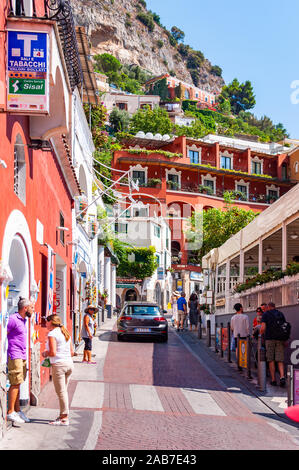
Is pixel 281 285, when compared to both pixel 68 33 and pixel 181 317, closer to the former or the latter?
pixel 68 33

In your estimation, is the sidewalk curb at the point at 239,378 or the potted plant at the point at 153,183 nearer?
the sidewalk curb at the point at 239,378

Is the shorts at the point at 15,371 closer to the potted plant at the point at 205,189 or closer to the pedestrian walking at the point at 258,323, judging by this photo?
the pedestrian walking at the point at 258,323

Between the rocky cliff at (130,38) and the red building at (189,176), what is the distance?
9108 centimetres

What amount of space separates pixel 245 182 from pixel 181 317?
4624 cm

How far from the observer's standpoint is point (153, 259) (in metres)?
57.8

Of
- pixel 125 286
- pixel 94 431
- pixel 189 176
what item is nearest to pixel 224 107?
pixel 189 176

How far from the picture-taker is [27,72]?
8.22m

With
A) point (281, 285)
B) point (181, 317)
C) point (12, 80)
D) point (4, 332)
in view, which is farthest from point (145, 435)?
point (181, 317)

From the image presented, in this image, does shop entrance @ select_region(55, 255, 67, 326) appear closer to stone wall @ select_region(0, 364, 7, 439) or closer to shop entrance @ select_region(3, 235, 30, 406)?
shop entrance @ select_region(3, 235, 30, 406)

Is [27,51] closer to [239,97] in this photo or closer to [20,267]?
[20,267]

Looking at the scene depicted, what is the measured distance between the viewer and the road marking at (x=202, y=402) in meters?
10.7

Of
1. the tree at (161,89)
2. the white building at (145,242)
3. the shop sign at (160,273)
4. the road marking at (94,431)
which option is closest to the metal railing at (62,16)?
the road marking at (94,431)

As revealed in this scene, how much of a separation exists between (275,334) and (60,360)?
5.61 meters

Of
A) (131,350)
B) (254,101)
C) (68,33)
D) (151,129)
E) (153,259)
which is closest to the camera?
(68,33)
